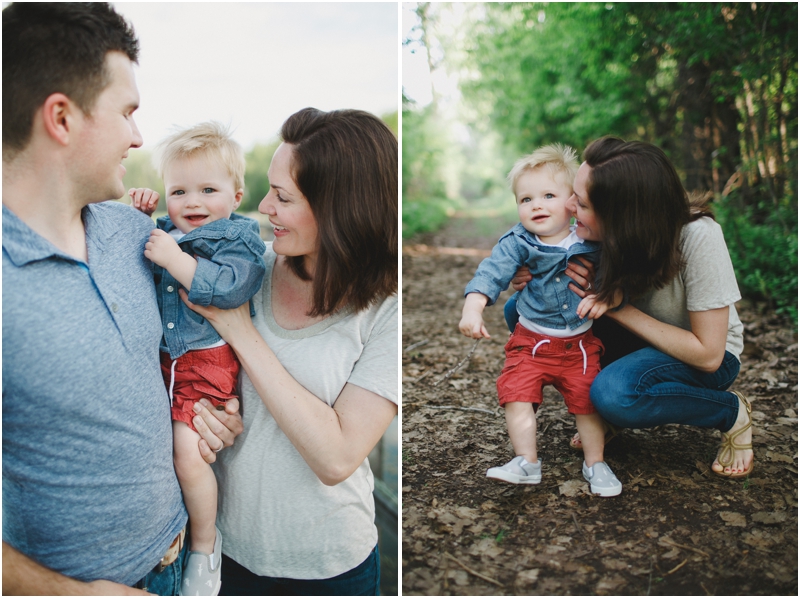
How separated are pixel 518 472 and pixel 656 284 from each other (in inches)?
36.7

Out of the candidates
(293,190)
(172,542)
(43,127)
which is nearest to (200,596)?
(172,542)

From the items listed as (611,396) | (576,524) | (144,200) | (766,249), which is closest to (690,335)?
(611,396)

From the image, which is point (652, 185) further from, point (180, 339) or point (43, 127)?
point (43, 127)

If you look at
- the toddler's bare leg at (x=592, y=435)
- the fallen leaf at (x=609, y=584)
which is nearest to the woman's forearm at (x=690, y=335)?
the toddler's bare leg at (x=592, y=435)

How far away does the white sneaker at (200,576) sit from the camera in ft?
6.36

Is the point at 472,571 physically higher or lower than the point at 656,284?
lower

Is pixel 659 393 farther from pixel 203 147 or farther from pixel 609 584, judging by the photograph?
pixel 203 147

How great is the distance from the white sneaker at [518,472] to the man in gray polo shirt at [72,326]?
49.7 inches

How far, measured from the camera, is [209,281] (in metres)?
1.85

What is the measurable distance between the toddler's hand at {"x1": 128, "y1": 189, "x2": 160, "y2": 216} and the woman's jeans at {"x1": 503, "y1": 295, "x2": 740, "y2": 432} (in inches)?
72.1

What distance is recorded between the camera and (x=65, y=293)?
5.09 feet

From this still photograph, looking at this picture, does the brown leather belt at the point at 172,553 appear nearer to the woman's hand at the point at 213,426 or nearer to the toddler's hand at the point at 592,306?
the woman's hand at the point at 213,426

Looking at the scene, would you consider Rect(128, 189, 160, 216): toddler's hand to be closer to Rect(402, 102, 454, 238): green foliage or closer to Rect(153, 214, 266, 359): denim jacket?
Rect(153, 214, 266, 359): denim jacket

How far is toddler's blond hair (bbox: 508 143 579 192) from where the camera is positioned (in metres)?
2.51
